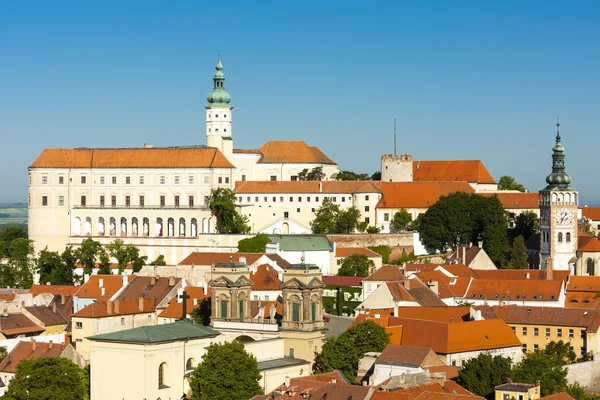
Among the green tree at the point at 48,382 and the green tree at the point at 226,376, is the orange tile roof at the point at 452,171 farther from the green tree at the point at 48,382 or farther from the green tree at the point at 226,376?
the green tree at the point at 226,376

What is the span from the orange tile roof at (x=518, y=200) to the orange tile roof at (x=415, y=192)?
357 centimetres

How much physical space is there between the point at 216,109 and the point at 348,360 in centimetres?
6545

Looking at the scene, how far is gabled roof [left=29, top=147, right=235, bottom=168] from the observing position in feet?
385

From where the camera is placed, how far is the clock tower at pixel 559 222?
94125 mm

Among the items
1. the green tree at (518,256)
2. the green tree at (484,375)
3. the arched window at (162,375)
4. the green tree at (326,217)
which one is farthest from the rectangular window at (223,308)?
the green tree at (326,217)

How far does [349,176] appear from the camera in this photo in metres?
129

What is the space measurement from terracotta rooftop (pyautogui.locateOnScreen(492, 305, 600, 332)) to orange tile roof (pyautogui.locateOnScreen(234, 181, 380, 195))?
143 ft

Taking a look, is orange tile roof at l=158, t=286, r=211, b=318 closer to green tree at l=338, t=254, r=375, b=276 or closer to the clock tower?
green tree at l=338, t=254, r=375, b=276

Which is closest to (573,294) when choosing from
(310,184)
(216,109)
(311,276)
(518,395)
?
(311,276)

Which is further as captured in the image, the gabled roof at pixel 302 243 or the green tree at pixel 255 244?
the green tree at pixel 255 244

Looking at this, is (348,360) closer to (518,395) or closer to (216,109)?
(518,395)

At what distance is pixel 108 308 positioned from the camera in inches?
2933

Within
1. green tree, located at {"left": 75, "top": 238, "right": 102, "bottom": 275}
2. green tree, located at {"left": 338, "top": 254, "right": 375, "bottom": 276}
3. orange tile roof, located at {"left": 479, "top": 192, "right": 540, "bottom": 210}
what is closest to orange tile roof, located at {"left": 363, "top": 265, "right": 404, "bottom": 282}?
green tree, located at {"left": 338, "top": 254, "right": 375, "bottom": 276}

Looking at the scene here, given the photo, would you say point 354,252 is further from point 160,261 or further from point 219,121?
point 219,121
